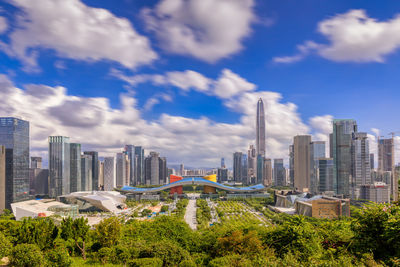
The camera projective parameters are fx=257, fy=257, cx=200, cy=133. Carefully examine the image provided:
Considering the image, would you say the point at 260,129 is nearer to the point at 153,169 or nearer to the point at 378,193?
the point at 153,169

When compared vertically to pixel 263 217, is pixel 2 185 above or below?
above

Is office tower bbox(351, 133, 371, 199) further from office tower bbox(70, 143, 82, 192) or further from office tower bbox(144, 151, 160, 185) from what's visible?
office tower bbox(144, 151, 160, 185)

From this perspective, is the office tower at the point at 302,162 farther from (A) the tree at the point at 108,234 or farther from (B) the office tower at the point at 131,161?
(A) the tree at the point at 108,234

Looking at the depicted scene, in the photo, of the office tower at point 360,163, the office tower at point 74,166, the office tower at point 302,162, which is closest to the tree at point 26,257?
the office tower at point 360,163

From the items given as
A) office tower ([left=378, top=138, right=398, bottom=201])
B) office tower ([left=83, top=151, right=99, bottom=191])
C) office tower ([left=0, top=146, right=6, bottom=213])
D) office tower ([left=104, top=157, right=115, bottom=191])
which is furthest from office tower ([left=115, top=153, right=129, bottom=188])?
office tower ([left=378, top=138, right=398, bottom=201])

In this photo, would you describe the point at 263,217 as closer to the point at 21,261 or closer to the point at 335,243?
the point at 335,243

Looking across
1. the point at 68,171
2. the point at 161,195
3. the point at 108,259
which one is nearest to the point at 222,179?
the point at 161,195
